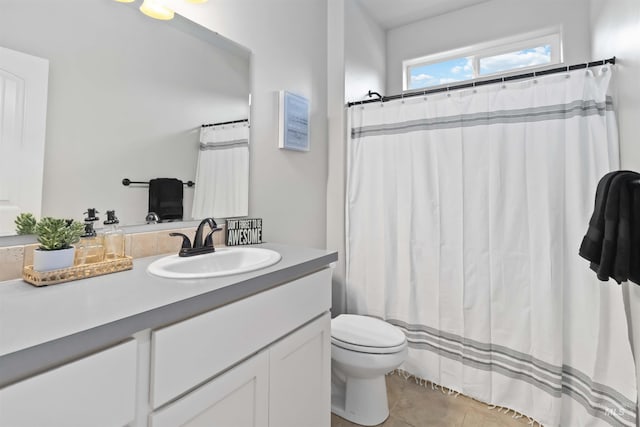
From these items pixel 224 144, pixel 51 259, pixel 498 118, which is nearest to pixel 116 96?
pixel 224 144

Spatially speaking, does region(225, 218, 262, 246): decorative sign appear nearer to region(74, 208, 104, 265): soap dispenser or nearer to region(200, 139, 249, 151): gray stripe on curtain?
region(200, 139, 249, 151): gray stripe on curtain

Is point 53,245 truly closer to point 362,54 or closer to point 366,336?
point 366,336

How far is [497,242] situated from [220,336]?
1.59 metres

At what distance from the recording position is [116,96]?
3.67ft

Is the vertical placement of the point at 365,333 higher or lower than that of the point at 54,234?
lower

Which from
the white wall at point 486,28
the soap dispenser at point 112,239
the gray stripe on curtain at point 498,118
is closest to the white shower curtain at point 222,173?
the soap dispenser at point 112,239

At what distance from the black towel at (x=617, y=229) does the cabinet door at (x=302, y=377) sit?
108 cm

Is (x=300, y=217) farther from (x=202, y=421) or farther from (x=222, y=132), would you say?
(x=202, y=421)

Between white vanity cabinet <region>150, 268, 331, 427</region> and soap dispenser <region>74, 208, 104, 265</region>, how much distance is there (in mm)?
468

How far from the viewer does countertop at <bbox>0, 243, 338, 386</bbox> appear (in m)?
0.53

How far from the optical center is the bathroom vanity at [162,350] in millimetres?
545

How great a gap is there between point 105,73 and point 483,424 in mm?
2343

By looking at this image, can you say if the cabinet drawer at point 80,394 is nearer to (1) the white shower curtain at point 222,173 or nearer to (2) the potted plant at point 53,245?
(2) the potted plant at point 53,245

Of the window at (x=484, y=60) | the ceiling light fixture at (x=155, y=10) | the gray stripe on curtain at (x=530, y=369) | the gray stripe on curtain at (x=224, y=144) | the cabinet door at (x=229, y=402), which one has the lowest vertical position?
the gray stripe on curtain at (x=530, y=369)
